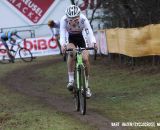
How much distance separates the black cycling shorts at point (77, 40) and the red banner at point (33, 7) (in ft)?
100

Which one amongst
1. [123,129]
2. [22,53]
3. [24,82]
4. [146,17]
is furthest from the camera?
[22,53]

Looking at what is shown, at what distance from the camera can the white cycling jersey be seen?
12.3 m

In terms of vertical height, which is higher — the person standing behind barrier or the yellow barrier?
the yellow barrier

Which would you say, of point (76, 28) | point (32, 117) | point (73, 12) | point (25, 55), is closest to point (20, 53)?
point (25, 55)

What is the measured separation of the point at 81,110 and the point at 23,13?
31.8 meters

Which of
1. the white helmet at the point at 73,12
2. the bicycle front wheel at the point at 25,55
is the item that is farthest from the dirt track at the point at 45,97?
the bicycle front wheel at the point at 25,55

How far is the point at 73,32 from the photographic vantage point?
493 inches

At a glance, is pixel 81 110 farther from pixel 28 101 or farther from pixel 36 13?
pixel 36 13

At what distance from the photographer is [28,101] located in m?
14.2

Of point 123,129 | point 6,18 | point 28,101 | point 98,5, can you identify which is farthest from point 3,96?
point 6,18

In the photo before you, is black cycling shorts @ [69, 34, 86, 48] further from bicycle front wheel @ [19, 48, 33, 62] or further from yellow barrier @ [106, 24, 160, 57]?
bicycle front wheel @ [19, 48, 33, 62]

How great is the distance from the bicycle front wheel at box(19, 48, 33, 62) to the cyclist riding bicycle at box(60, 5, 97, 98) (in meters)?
17.0

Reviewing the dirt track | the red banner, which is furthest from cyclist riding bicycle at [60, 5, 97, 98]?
the red banner

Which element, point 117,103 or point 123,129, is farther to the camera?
point 117,103
